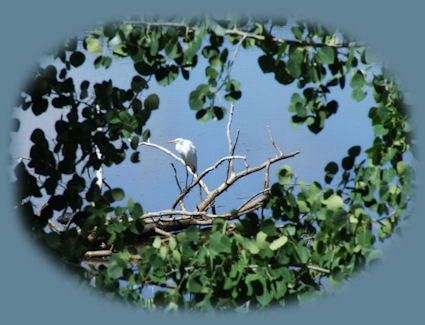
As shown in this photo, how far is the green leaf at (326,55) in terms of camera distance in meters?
1.70

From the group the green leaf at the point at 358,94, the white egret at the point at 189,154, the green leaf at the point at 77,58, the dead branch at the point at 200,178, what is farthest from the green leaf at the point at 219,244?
the white egret at the point at 189,154

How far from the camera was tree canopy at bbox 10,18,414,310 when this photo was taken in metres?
1.74

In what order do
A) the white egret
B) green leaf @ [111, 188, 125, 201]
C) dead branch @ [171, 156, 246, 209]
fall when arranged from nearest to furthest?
green leaf @ [111, 188, 125, 201], dead branch @ [171, 156, 246, 209], the white egret

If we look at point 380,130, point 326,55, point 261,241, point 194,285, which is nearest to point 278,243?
point 261,241

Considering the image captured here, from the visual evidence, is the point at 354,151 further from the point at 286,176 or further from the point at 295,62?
the point at 295,62

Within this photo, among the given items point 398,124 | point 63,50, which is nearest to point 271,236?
point 398,124

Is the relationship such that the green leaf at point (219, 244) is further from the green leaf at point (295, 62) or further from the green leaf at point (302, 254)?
the green leaf at point (295, 62)

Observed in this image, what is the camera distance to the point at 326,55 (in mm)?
1706

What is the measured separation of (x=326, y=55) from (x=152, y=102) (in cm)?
64

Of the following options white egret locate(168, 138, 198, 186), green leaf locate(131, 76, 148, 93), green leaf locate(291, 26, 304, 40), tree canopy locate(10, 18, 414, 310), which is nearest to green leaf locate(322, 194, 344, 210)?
tree canopy locate(10, 18, 414, 310)

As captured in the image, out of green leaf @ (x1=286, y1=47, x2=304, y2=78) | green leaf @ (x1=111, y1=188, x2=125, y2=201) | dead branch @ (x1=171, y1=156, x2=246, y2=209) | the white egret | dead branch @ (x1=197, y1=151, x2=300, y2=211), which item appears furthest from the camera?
the white egret

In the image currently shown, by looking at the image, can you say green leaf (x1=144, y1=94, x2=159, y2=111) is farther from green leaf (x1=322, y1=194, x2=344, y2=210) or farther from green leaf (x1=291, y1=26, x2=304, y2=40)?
green leaf (x1=322, y1=194, x2=344, y2=210)

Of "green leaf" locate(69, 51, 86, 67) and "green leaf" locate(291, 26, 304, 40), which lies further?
"green leaf" locate(69, 51, 86, 67)

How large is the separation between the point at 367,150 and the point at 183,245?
74 cm
